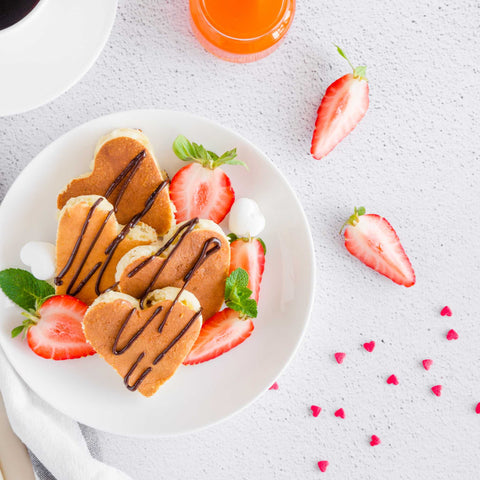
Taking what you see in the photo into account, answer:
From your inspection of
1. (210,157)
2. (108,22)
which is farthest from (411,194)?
(108,22)

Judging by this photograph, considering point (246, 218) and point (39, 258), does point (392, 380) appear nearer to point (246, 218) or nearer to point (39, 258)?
point (246, 218)

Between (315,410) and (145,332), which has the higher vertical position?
(145,332)

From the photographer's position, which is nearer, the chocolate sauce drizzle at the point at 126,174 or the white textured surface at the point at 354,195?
the chocolate sauce drizzle at the point at 126,174

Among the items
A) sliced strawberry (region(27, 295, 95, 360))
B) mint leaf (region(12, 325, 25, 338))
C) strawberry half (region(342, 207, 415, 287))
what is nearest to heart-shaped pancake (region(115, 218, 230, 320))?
sliced strawberry (region(27, 295, 95, 360))

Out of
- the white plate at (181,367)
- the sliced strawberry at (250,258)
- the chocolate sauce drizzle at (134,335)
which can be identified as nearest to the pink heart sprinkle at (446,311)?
the white plate at (181,367)

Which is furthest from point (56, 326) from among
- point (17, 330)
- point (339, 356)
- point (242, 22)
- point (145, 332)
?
point (242, 22)

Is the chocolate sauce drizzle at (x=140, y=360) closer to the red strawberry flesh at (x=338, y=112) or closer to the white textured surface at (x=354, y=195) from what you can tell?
the white textured surface at (x=354, y=195)
